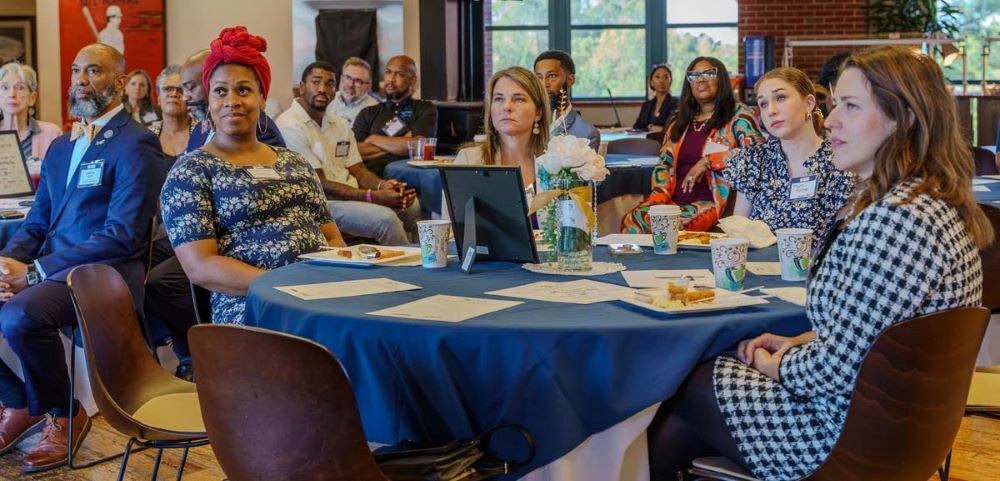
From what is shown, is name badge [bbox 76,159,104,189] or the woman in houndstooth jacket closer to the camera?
the woman in houndstooth jacket

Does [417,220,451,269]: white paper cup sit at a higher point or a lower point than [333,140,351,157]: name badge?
lower

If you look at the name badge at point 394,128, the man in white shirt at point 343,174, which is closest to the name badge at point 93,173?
the man in white shirt at point 343,174

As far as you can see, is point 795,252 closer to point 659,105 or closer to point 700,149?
point 700,149

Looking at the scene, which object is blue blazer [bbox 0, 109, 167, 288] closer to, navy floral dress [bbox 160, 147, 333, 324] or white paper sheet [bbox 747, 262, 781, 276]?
navy floral dress [bbox 160, 147, 333, 324]

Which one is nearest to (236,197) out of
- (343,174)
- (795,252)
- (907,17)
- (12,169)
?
(795,252)

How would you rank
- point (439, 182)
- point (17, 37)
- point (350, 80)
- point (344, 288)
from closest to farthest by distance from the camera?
point (344, 288) → point (439, 182) → point (350, 80) → point (17, 37)

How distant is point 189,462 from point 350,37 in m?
5.56

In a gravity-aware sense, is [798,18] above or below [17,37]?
above

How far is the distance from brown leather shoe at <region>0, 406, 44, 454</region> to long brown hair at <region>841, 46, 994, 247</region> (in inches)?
123

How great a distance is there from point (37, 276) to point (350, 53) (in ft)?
17.0

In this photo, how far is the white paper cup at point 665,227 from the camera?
2949mm

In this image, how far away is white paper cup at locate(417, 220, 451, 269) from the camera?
9.05 feet

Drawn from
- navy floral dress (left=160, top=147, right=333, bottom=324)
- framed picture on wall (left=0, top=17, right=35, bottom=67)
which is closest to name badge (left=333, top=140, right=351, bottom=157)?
navy floral dress (left=160, top=147, right=333, bottom=324)

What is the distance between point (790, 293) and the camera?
236 cm
